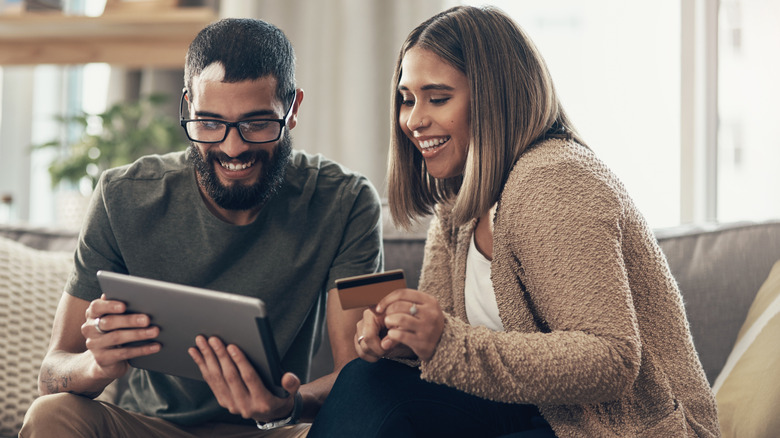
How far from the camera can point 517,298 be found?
111cm

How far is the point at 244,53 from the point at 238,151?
0.18m

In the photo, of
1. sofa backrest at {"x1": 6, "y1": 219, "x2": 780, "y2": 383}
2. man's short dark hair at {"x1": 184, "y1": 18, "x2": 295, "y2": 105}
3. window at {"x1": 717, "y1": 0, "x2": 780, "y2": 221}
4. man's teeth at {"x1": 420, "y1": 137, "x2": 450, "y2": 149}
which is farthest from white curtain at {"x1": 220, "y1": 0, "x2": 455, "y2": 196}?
man's teeth at {"x1": 420, "y1": 137, "x2": 450, "y2": 149}

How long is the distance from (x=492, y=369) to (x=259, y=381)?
1.09 ft

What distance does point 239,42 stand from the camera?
4.36 ft

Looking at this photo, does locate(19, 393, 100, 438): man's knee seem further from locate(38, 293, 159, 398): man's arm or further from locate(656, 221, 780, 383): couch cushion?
locate(656, 221, 780, 383): couch cushion

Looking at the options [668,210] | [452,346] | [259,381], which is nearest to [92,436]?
[259,381]

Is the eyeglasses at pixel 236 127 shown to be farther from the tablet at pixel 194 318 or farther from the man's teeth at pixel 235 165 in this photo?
the tablet at pixel 194 318

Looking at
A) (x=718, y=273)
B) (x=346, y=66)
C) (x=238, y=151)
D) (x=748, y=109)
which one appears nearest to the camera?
(x=238, y=151)

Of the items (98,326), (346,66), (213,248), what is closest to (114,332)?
(98,326)

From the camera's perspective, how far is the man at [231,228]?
131 cm

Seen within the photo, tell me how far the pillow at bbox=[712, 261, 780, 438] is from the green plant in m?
1.91

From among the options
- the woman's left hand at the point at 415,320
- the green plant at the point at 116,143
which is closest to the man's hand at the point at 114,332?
the woman's left hand at the point at 415,320

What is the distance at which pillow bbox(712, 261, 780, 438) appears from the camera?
1213 millimetres

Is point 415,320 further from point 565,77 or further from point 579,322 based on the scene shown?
point 565,77
